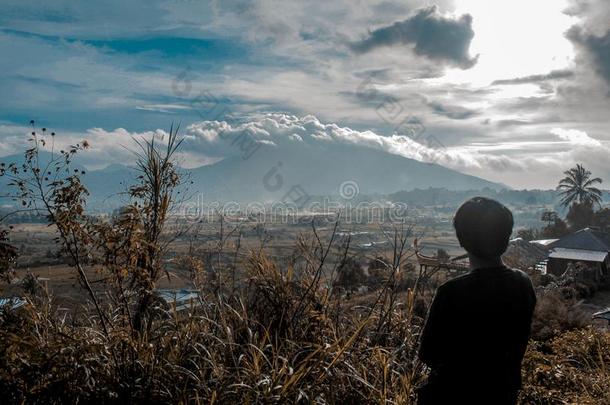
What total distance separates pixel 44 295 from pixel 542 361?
468 cm

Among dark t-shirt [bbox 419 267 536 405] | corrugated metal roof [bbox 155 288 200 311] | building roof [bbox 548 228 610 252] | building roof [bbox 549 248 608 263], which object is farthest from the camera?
building roof [bbox 548 228 610 252]

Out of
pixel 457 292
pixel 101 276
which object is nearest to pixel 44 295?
pixel 101 276

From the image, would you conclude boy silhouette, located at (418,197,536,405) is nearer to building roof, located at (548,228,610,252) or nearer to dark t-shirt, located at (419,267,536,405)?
dark t-shirt, located at (419,267,536,405)

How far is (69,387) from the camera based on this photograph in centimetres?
274

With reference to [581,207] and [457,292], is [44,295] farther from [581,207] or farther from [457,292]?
[581,207]

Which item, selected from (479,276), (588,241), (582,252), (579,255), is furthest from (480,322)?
(588,241)

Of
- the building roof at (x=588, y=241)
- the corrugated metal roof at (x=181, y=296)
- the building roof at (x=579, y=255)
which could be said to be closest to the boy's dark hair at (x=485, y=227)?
the corrugated metal roof at (x=181, y=296)

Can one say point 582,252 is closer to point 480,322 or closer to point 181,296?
point 181,296

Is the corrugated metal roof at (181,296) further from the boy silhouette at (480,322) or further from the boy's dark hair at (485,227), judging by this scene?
the boy's dark hair at (485,227)

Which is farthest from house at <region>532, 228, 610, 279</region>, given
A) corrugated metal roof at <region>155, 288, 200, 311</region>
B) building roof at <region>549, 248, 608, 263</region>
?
corrugated metal roof at <region>155, 288, 200, 311</region>

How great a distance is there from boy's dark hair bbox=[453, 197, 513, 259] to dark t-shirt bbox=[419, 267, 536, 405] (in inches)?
3.8

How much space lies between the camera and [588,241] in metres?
32.9

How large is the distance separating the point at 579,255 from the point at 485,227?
33458mm

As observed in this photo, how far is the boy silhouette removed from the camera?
6.89 feet
